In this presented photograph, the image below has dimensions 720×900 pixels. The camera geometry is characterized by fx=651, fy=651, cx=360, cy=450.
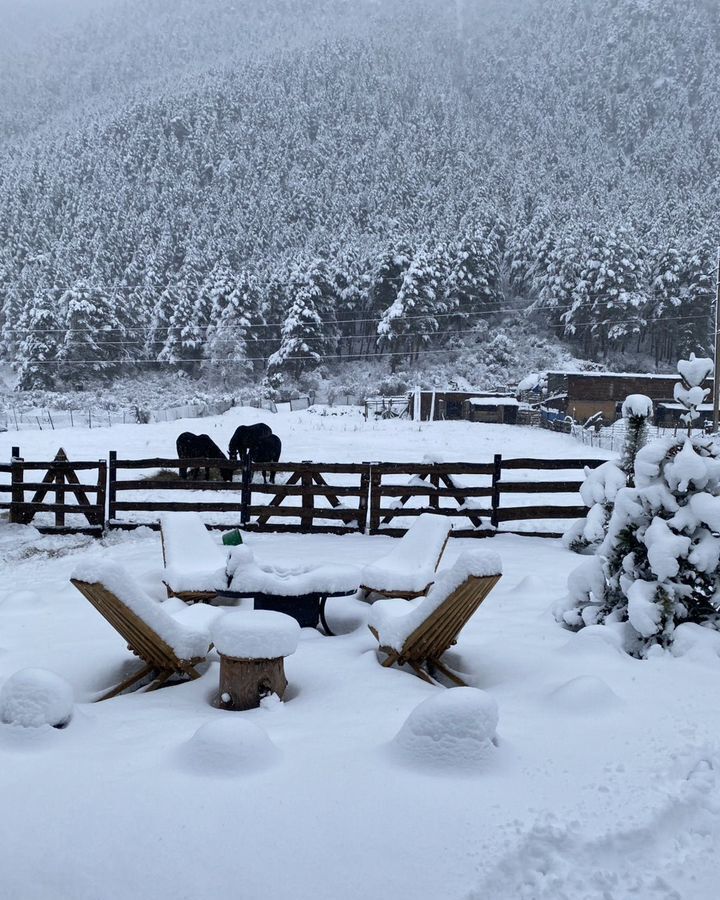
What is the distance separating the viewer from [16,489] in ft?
32.8

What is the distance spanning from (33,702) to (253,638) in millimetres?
1111

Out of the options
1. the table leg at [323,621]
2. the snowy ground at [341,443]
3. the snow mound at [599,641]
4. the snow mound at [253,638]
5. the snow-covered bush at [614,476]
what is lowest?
the snowy ground at [341,443]

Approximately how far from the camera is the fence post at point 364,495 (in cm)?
971

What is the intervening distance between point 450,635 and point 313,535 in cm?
581

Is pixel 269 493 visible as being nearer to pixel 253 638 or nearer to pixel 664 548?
pixel 253 638

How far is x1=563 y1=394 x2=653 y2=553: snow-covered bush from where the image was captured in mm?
5312

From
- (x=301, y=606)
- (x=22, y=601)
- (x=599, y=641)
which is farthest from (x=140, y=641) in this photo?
(x=599, y=641)

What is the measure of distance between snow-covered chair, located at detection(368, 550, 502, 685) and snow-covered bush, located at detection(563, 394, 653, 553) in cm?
170

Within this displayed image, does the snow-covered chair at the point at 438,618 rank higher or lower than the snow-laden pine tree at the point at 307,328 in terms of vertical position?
lower

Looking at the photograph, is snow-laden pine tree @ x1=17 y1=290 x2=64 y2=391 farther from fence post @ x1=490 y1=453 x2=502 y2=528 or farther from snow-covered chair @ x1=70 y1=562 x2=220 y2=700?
snow-covered chair @ x1=70 y1=562 x2=220 y2=700

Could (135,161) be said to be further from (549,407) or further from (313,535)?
(313,535)

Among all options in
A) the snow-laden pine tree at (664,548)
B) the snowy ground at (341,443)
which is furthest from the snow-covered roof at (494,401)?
the snow-laden pine tree at (664,548)

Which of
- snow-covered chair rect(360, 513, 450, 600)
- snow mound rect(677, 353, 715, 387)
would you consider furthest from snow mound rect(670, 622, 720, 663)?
snow-covered chair rect(360, 513, 450, 600)

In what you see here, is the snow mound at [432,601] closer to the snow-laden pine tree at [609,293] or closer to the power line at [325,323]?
the power line at [325,323]
